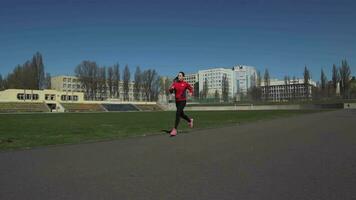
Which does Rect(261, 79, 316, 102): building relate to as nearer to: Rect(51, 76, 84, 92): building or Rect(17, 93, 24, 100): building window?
Rect(17, 93, 24, 100): building window

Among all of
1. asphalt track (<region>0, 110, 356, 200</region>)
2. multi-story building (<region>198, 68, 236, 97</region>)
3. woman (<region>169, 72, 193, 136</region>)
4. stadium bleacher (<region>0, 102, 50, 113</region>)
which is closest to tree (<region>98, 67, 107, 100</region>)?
stadium bleacher (<region>0, 102, 50, 113</region>)

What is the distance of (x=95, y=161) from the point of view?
600 cm

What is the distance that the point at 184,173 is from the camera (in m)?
4.82

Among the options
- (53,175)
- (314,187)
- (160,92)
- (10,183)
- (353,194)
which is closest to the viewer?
(353,194)

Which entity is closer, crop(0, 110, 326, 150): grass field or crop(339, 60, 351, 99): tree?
crop(0, 110, 326, 150): grass field

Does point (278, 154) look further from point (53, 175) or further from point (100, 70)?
point (100, 70)

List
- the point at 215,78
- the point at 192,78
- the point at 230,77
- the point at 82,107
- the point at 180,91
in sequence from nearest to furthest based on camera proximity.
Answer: the point at 180,91, the point at 82,107, the point at 215,78, the point at 230,77, the point at 192,78

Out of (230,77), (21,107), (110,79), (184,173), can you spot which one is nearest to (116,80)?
(110,79)

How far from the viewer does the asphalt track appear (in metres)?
3.79

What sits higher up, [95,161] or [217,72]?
[217,72]

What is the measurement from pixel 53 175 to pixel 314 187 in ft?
11.3

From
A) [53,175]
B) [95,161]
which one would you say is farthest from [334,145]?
[53,175]

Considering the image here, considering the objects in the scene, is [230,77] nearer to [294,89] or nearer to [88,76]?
[294,89]

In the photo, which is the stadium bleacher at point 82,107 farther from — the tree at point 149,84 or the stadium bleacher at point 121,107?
the tree at point 149,84
